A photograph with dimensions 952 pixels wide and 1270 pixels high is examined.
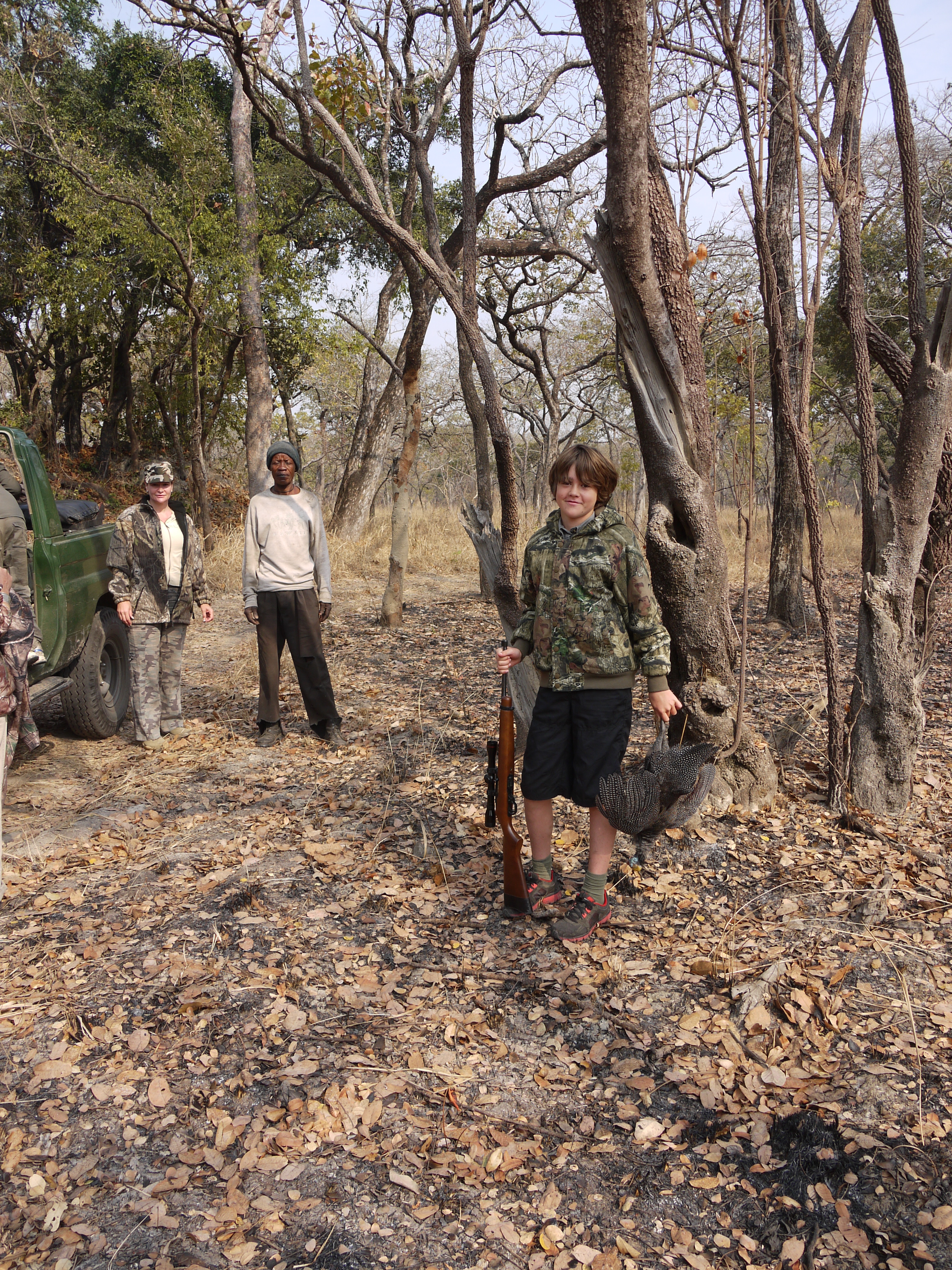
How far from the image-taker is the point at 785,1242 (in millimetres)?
2174

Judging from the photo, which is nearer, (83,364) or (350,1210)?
(350,1210)

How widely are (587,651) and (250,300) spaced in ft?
34.5

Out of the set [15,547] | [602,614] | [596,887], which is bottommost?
[596,887]

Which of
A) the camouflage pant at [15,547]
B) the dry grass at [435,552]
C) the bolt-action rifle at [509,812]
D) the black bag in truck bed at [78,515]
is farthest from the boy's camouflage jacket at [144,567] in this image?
the dry grass at [435,552]

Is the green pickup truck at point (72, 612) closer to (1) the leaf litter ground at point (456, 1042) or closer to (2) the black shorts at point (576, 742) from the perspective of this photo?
(1) the leaf litter ground at point (456, 1042)

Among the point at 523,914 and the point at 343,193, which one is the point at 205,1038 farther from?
the point at 343,193

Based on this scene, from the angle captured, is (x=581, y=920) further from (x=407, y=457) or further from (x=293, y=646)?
(x=407, y=457)

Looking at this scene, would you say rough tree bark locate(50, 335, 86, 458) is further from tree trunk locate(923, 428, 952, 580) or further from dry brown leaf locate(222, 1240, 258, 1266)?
dry brown leaf locate(222, 1240, 258, 1266)

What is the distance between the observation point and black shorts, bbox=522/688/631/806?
3229 millimetres

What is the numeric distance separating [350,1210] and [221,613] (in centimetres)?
883

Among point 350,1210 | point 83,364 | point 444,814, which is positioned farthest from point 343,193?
point 83,364

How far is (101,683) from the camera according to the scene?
577cm

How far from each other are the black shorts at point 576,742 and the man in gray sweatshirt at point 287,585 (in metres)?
2.62

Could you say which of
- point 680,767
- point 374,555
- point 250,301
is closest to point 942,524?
point 680,767
